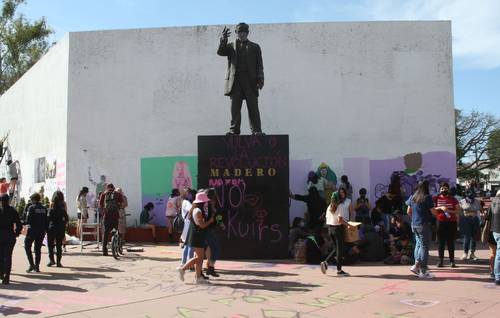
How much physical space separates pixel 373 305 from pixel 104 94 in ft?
40.5

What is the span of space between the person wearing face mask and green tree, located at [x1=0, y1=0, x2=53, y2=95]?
30.8m

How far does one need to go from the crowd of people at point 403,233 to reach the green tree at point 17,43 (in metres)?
28.8

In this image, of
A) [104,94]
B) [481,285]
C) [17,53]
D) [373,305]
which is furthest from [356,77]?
[17,53]

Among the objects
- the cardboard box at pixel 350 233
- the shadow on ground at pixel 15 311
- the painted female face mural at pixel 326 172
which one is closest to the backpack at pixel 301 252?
the cardboard box at pixel 350 233

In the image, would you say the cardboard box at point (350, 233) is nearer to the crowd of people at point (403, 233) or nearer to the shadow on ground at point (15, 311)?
the crowd of people at point (403, 233)

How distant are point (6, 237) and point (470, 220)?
29.7 feet

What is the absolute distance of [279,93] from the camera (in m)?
16.3

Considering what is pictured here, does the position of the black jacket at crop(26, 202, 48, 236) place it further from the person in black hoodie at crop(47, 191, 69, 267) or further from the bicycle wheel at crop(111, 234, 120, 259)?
the bicycle wheel at crop(111, 234, 120, 259)

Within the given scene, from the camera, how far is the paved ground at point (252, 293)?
21.2ft

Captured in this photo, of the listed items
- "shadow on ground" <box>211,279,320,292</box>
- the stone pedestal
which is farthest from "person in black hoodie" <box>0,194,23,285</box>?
the stone pedestal

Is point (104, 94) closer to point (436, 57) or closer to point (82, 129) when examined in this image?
point (82, 129)

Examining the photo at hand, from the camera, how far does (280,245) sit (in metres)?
10.9

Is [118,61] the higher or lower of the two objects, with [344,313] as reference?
higher

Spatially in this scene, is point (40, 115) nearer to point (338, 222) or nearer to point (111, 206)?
point (111, 206)
